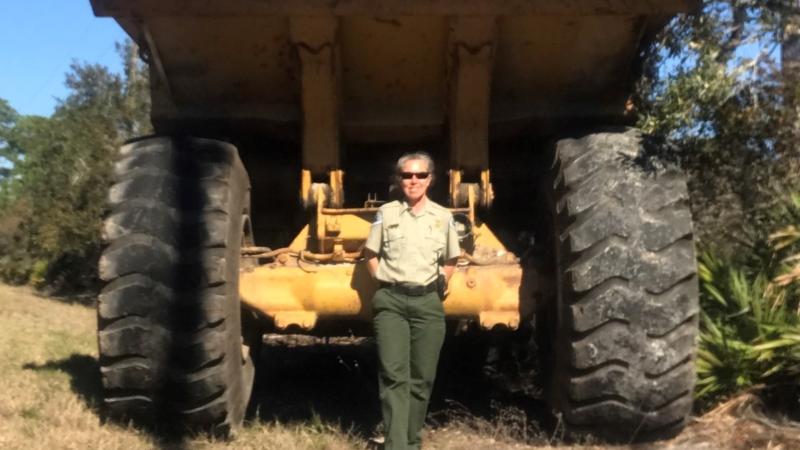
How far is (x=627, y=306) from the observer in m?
4.85

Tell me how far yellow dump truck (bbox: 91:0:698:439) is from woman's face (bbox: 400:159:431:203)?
1.76 feet

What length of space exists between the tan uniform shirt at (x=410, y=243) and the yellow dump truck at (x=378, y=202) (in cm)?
26

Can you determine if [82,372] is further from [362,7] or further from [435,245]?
[362,7]

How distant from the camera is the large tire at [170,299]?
16.6 ft

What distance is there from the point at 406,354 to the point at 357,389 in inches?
97.3

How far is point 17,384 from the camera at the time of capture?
6.41 metres

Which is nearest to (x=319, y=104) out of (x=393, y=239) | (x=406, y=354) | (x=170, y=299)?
(x=393, y=239)

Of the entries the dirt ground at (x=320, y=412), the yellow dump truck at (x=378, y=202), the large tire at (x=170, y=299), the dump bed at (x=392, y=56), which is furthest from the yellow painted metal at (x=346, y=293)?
the dump bed at (x=392, y=56)

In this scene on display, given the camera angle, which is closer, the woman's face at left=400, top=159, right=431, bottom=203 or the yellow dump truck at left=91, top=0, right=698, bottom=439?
the yellow dump truck at left=91, top=0, right=698, bottom=439

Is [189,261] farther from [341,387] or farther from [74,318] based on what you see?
[74,318]

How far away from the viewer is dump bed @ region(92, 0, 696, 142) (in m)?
5.14

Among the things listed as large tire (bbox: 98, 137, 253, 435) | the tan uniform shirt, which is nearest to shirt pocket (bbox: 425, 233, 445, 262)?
the tan uniform shirt

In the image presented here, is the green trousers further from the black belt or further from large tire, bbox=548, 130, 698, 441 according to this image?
large tire, bbox=548, 130, 698, 441

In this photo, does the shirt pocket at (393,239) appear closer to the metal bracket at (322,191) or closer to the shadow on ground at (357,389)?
the metal bracket at (322,191)
